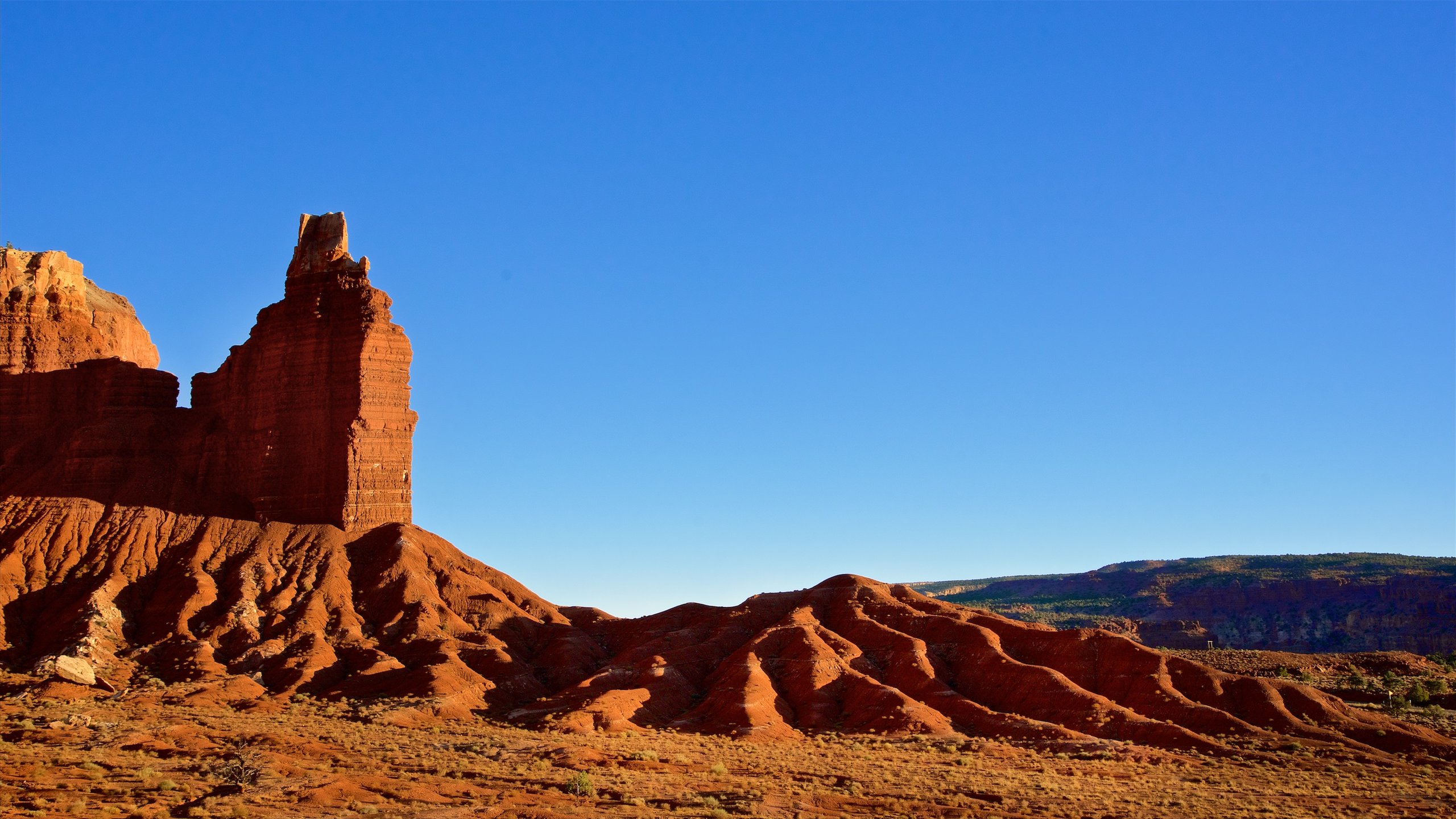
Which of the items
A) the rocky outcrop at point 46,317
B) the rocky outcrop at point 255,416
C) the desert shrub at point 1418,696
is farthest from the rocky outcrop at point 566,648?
the rocky outcrop at point 46,317

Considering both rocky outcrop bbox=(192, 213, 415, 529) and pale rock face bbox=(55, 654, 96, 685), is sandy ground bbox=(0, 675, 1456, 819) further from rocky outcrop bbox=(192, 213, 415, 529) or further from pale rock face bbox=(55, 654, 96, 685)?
rocky outcrop bbox=(192, 213, 415, 529)

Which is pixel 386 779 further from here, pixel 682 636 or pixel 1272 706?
pixel 1272 706

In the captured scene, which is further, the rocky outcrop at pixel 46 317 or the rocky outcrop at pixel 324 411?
the rocky outcrop at pixel 46 317

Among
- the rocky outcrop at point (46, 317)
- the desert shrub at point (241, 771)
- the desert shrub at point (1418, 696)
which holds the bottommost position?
the desert shrub at point (241, 771)

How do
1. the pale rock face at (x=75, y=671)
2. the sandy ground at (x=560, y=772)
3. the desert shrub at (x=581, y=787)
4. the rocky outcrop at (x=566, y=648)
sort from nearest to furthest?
the sandy ground at (x=560, y=772) < the desert shrub at (x=581, y=787) < the rocky outcrop at (x=566, y=648) < the pale rock face at (x=75, y=671)

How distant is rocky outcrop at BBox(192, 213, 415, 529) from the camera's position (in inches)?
3130

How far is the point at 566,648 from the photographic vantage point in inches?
2820

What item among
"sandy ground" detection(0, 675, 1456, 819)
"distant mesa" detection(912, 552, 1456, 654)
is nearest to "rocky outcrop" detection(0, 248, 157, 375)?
"sandy ground" detection(0, 675, 1456, 819)

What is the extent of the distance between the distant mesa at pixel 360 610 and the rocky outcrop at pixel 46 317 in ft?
0.57

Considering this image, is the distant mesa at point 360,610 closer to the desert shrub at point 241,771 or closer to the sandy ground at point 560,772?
the sandy ground at point 560,772

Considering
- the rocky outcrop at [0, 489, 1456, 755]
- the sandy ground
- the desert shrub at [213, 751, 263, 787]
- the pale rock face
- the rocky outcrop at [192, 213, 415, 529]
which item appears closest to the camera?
the sandy ground

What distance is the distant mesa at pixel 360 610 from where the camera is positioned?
61219 millimetres

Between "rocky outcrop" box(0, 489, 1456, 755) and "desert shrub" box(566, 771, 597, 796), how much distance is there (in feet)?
44.6

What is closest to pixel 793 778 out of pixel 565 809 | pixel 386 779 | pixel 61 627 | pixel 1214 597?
pixel 565 809
